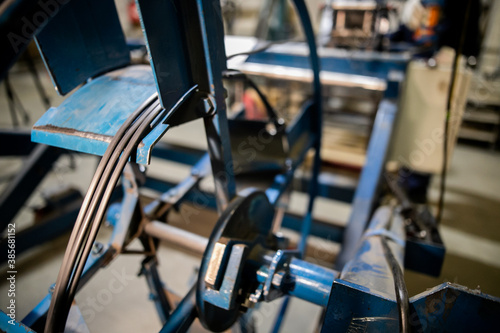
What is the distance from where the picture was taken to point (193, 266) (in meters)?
1.99

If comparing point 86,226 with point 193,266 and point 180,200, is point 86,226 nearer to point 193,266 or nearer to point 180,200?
point 180,200

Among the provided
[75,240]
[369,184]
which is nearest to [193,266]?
[369,184]

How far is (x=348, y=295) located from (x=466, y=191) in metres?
2.91

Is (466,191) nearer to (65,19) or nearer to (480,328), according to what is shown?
(480,328)

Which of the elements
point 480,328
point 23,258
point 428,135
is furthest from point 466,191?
point 23,258

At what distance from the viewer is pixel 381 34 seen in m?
2.08

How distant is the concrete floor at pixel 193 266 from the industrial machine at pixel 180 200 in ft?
1.49

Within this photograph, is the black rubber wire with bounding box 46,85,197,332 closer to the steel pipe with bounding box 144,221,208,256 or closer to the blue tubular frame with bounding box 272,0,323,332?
the steel pipe with bounding box 144,221,208,256

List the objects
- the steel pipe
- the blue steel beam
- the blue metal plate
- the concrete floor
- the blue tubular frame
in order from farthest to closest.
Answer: the concrete floor
the blue steel beam
the blue tubular frame
the steel pipe
the blue metal plate

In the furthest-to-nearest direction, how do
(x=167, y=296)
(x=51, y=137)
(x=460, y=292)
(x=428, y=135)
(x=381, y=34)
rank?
(x=381, y=34)
(x=428, y=135)
(x=167, y=296)
(x=51, y=137)
(x=460, y=292)

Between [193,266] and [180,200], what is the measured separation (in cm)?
101

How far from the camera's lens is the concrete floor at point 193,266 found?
5.46ft

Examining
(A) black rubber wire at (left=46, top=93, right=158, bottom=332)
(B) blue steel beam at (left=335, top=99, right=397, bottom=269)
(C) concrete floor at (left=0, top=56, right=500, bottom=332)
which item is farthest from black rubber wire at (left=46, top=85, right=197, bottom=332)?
(B) blue steel beam at (left=335, top=99, right=397, bottom=269)

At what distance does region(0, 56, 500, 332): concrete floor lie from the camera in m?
1.67
